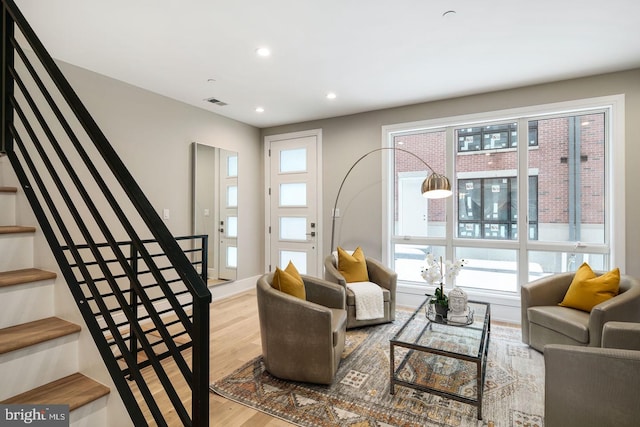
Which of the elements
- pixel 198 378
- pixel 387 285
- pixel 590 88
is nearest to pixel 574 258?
pixel 590 88

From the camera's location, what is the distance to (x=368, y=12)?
2328 millimetres

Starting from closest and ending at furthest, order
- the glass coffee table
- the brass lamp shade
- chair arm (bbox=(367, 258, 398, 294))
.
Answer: the glass coffee table → the brass lamp shade → chair arm (bbox=(367, 258, 398, 294))

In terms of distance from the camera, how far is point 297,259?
5.23m

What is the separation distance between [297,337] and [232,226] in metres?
2.90

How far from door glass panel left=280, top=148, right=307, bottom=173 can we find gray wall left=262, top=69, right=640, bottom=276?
34cm

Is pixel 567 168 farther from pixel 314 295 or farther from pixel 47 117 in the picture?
pixel 47 117

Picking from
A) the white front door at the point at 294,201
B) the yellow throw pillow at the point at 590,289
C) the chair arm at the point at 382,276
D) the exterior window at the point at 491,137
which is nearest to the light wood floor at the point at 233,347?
the white front door at the point at 294,201

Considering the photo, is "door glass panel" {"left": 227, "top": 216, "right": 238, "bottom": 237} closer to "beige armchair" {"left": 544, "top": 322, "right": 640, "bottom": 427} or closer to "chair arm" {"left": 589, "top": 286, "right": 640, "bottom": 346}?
"beige armchair" {"left": 544, "top": 322, "right": 640, "bottom": 427}

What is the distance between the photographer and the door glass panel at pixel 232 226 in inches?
190

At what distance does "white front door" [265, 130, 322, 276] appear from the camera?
16.6 ft

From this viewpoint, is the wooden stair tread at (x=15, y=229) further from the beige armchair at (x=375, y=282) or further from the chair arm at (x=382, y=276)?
the chair arm at (x=382, y=276)

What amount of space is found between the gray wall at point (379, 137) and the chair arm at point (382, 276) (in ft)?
2.25

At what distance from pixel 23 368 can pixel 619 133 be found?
15.7ft

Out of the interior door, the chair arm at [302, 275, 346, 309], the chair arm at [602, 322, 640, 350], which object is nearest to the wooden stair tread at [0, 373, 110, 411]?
the chair arm at [302, 275, 346, 309]
